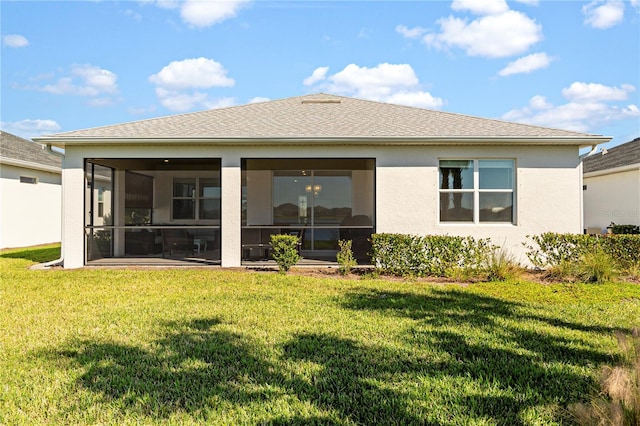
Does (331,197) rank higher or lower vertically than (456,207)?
higher

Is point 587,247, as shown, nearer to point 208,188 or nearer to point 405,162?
point 405,162

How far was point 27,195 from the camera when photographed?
1510cm

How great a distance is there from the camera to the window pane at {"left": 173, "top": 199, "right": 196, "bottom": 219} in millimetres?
14156

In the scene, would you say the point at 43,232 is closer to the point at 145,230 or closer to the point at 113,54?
the point at 145,230

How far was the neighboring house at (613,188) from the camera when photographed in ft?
51.4

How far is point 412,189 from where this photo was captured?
9.68 meters

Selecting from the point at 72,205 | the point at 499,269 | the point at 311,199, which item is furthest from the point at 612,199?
the point at 72,205

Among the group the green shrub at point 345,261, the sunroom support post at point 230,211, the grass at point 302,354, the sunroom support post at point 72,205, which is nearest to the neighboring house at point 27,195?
the sunroom support post at point 72,205

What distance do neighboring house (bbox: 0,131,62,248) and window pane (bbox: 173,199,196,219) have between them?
4976 millimetres

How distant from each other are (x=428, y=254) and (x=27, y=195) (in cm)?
1585

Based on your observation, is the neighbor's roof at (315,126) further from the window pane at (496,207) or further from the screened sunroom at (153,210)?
the window pane at (496,207)

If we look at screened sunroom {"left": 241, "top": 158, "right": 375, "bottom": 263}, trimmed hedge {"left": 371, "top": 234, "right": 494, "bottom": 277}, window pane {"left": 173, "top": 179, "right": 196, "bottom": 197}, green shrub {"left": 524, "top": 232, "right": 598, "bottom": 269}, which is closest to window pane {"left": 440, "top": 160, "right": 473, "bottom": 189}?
trimmed hedge {"left": 371, "top": 234, "right": 494, "bottom": 277}

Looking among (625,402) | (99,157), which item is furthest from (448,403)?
(99,157)

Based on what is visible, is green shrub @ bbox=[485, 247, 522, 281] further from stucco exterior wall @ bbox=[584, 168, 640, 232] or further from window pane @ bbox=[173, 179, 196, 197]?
stucco exterior wall @ bbox=[584, 168, 640, 232]
